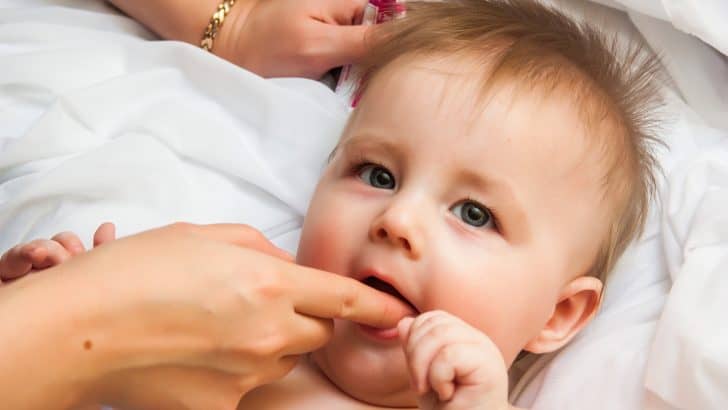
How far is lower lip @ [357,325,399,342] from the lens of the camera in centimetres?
86

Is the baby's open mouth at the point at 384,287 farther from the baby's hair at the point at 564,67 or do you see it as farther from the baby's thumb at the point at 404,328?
the baby's hair at the point at 564,67

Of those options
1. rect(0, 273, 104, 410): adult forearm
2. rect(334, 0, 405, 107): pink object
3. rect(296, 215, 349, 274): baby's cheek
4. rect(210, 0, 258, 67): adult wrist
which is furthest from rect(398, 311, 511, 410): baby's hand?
rect(210, 0, 258, 67): adult wrist

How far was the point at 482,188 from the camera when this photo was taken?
913 mm

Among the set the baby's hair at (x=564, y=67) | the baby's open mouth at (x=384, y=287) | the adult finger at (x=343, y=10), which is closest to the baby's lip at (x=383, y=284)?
the baby's open mouth at (x=384, y=287)

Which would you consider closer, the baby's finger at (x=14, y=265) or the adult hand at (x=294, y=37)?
the baby's finger at (x=14, y=265)

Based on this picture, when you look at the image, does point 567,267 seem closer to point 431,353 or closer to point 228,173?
point 431,353

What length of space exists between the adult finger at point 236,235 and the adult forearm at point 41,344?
0.12 m

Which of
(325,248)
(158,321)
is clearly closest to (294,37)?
(325,248)

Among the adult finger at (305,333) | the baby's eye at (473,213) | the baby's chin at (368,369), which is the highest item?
the baby's eye at (473,213)

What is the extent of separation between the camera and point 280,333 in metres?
0.72

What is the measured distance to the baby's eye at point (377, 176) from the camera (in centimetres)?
95

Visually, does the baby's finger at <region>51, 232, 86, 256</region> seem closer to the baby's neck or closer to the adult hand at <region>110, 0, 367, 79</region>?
the baby's neck

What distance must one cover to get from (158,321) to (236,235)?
130mm

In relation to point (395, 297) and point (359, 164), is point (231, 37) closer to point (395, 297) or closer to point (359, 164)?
point (359, 164)
